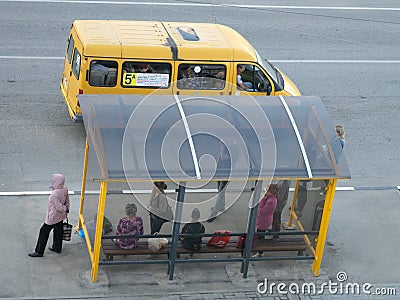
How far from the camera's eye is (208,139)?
11.5 meters

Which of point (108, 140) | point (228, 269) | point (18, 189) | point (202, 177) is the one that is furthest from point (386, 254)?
point (18, 189)

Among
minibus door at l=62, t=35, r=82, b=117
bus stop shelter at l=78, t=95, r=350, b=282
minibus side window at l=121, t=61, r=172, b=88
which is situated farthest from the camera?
minibus door at l=62, t=35, r=82, b=117

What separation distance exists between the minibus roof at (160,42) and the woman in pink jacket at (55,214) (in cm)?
419

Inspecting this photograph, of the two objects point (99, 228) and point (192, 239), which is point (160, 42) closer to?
point (192, 239)

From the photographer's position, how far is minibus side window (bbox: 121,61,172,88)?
15617 millimetres

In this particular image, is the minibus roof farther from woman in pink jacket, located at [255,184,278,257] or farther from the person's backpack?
the person's backpack

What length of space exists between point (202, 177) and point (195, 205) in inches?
91.7

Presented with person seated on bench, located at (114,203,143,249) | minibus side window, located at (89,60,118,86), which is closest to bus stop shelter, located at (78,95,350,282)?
person seated on bench, located at (114,203,143,249)

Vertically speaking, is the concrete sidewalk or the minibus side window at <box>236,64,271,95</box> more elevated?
the minibus side window at <box>236,64,271,95</box>

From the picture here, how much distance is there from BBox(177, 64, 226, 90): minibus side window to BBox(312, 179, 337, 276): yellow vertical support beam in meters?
4.75

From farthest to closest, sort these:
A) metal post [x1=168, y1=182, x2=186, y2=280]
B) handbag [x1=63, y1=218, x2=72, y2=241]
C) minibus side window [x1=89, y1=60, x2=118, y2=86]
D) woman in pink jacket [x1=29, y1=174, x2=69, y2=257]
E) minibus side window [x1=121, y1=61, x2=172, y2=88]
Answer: minibus side window [x1=121, y1=61, x2=172, y2=88] → minibus side window [x1=89, y1=60, x2=118, y2=86] → handbag [x1=63, y1=218, x2=72, y2=241] → woman in pink jacket [x1=29, y1=174, x2=69, y2=257] → metal post [x1=168, y1=182, x2=186, y2=280]

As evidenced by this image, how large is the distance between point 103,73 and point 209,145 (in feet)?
15.6

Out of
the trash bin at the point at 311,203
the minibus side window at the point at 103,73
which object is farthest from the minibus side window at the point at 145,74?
the trash bin at the point at 311,203

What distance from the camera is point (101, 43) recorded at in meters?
15.5
